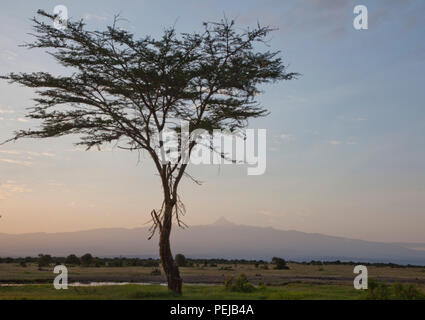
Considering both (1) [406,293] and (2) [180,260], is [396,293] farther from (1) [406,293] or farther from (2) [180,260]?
(2) [180,260]

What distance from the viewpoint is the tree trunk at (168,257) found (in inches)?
871

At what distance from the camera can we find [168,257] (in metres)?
22.3

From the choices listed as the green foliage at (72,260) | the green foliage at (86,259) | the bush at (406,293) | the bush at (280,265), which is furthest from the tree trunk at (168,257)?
the green foliage at (72,260)

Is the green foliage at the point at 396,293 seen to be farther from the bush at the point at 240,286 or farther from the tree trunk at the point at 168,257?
the tree trunk at the point at 168,257

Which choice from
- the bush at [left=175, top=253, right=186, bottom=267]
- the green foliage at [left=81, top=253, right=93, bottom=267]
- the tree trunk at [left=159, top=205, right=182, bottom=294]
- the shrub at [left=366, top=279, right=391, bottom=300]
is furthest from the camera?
the bush at [left=175, top=253, right=186, bottom=267]

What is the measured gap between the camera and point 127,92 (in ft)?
78.4

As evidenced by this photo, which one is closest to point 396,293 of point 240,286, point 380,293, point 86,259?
point 380,293

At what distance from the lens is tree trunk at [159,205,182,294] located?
22.1 meters

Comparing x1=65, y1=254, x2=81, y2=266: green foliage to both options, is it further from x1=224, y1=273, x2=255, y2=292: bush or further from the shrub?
the shrub

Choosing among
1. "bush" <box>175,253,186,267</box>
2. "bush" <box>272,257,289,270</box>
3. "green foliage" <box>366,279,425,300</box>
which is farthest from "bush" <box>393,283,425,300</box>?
"bush" <box>175,253,186,267</box>

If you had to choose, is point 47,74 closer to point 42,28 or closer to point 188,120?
point 42,28
